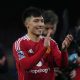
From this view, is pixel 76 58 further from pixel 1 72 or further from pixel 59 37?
pixel 1 72

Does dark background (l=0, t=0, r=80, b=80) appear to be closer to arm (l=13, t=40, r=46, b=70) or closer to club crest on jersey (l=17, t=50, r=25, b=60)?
club crest on jersey (l=17, t=50, r=25, b=60)

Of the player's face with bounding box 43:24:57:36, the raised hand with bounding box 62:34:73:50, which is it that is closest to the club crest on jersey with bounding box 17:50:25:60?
the raised hand with bounding box 62:34:73:50

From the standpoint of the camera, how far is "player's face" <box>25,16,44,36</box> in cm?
811

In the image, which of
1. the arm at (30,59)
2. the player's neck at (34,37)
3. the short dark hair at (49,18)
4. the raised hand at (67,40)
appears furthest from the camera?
the short dark hair at (49,18)

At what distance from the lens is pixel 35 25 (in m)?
8.16

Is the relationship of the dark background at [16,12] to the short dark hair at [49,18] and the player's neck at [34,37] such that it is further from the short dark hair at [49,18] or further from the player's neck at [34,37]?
the player's neck at [34,37]

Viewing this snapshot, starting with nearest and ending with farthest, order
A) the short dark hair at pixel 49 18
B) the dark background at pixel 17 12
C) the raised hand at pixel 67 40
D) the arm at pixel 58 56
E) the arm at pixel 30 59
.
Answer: the raised hand at pixel 67 40
the arm at pixel 30 59
the arm at pixel 58 56
the short dark hair at pixel 49 18
the dark background at pixel 17 12

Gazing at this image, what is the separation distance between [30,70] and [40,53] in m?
0.46

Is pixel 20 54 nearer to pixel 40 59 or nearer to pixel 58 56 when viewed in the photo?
pixel 40 59

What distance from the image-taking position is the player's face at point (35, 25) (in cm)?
811

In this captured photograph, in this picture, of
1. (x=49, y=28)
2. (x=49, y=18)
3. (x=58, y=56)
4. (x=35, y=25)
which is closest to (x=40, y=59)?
(x=58, y=56)

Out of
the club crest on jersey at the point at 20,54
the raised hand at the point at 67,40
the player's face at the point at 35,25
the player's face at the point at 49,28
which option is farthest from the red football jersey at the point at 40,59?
the player's face at the point at 49,28

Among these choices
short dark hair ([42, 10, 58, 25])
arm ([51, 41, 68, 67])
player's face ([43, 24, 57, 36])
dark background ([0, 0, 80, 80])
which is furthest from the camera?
dark background ([0, 0, 80, 80])

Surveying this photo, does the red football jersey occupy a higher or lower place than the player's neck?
lower
